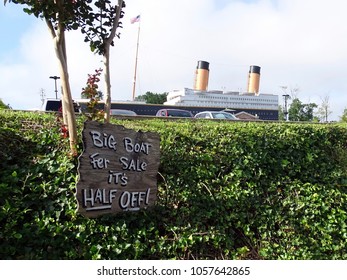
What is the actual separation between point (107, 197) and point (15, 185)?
0.90m

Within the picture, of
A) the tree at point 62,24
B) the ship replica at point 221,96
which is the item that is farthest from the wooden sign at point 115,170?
the ship replica at point 221,96

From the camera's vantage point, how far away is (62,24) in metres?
3.50

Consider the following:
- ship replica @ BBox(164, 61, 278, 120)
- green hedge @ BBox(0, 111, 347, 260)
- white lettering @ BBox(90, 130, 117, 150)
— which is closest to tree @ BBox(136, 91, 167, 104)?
ship replica @ BBox(164, 61, 278, 120)

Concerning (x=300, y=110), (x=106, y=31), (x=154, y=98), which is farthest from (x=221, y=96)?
(x=106, y=31)

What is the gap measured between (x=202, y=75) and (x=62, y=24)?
36684mm

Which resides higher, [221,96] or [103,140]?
[221,96]

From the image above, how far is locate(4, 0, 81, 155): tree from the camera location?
3.39 m

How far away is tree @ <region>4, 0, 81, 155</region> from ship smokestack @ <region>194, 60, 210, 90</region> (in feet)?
115

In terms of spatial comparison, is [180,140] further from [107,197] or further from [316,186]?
[316,186]

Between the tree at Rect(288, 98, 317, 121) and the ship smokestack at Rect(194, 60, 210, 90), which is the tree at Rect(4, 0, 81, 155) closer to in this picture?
the ship smokestack at Rect(194, 60, 210, 90)

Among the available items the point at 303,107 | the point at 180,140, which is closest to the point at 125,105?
the point at 180,140

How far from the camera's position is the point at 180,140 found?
4.24 meters

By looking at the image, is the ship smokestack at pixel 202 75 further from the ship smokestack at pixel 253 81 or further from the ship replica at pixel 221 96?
the ship smokestack at pixel 253 81

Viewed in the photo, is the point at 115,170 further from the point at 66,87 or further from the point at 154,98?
the point at 154,98
